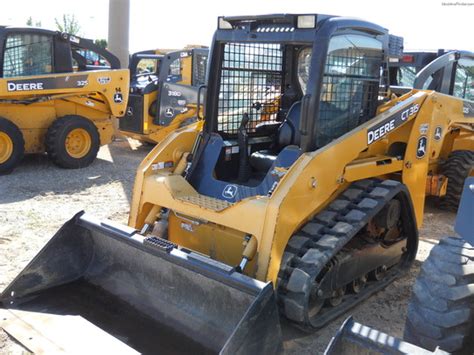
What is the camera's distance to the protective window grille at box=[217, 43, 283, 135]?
453 centimetres

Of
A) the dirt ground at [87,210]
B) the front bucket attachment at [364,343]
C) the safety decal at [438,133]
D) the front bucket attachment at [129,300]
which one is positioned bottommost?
the dirt ground at [87,210]

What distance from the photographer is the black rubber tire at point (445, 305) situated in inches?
101

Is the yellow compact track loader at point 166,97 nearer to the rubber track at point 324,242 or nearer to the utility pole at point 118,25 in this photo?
the utility pole at point 118,25

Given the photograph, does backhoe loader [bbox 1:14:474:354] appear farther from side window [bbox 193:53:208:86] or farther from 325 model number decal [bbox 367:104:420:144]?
side window [bbox 193:53:208:86]

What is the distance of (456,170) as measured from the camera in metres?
6.40

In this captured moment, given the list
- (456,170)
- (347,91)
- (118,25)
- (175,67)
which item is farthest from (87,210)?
(118,25)

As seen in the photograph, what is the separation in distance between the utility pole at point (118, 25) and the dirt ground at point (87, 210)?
4.76m

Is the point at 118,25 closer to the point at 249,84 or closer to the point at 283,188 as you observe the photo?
the point at 249,84

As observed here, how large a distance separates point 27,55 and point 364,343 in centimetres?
773

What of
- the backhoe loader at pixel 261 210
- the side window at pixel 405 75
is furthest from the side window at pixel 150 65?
the backhoe loader at pixel 261 210

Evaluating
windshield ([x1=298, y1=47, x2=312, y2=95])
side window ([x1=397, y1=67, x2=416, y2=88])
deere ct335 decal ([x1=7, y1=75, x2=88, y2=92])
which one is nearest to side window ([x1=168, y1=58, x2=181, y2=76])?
deere ct335 decal ([x1=7, y1=75, x2=88, y2=92])

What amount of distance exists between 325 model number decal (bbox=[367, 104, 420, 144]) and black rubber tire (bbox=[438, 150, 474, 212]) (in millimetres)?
2286

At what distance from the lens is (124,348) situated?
295cm

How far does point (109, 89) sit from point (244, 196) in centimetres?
587
